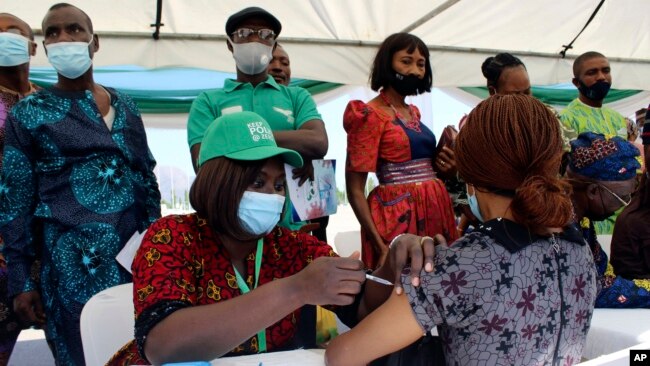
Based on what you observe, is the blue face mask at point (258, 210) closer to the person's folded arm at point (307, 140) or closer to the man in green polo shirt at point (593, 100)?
the person's folded arm at point (307, 140)

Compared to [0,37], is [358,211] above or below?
below

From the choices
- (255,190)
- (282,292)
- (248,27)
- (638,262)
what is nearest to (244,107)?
(248,27)

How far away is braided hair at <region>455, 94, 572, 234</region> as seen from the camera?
46.1 inches

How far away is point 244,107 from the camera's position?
99.2 inches

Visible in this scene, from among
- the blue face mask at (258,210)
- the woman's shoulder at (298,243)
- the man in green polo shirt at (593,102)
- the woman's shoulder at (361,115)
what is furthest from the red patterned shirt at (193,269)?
the man in green polo shirt at (593,102)

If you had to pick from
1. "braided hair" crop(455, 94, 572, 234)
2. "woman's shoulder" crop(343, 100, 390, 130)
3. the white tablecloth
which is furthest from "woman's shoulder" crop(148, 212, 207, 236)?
"woman's shoulder" crop(343, 100, 390, 130)

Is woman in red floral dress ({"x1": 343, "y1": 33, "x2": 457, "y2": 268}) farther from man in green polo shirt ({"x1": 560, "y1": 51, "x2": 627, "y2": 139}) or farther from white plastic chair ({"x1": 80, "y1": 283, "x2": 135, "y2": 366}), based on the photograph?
man in green polo shirt ({"x1": 560, "y1": 51, "x2": 627, "y2": 139})

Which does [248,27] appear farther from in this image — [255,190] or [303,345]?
[303,345]

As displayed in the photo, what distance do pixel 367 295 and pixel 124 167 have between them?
128 cm

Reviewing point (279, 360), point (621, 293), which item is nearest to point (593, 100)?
point (621, 293)

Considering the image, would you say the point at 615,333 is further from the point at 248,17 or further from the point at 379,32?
the point at 379,32

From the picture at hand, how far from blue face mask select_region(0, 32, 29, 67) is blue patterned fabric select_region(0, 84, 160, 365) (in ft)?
2.36

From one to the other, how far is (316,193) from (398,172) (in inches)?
17.0

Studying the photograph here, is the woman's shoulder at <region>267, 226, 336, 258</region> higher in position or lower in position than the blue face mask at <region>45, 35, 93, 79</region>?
lower
